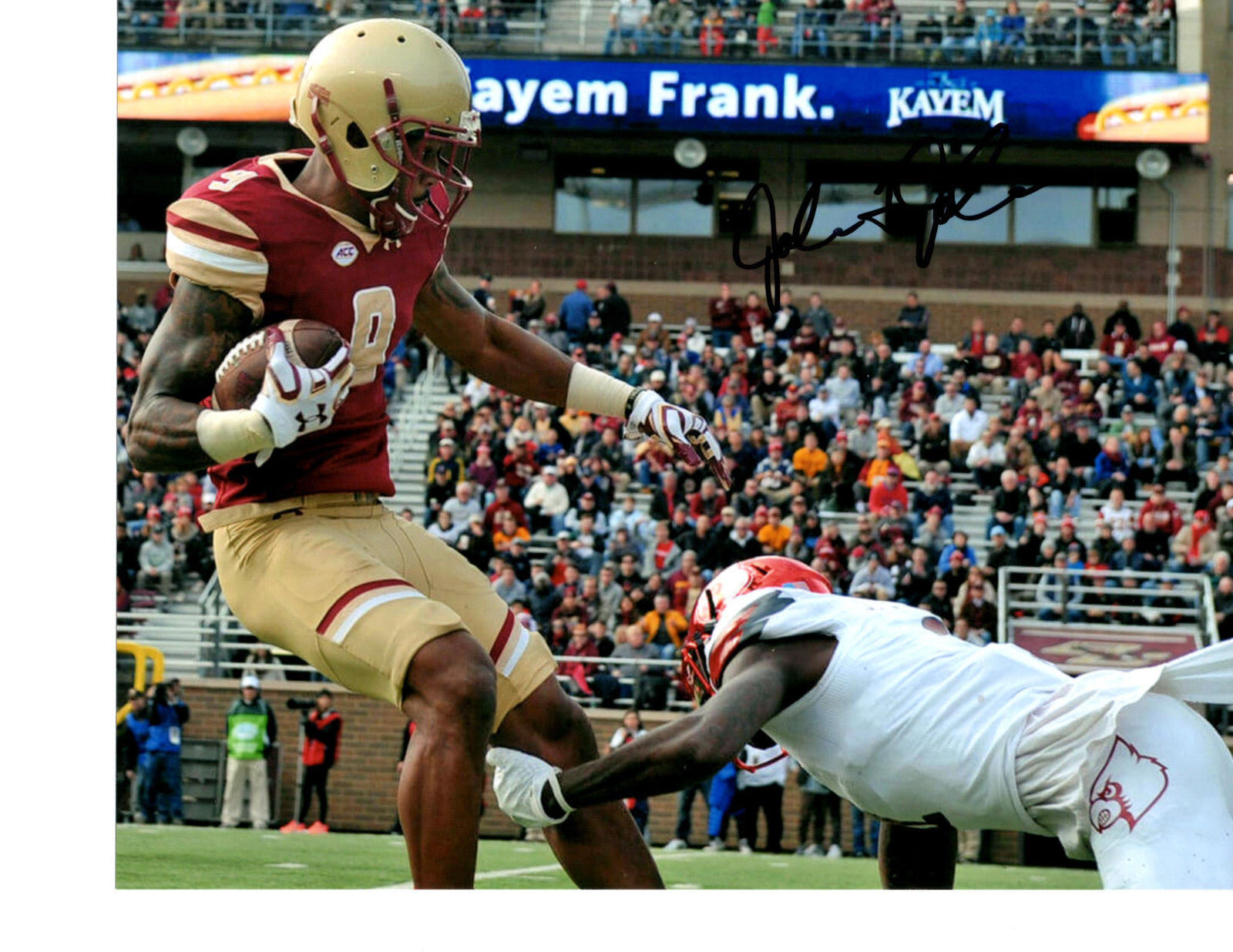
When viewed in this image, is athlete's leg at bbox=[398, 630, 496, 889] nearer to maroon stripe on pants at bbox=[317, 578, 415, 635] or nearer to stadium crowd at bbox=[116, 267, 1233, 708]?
maroon stripe on pants at bbox=[317, 578, 415, 635]

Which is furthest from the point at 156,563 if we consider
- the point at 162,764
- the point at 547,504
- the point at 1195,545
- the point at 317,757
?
the point at 1195,545

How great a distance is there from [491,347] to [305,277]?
610 mm

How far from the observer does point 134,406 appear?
290 centimetres

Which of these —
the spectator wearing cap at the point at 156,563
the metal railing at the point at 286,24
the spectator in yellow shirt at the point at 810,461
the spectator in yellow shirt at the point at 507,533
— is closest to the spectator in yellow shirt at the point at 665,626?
the spectator in yellow shirt at the point at 507,533

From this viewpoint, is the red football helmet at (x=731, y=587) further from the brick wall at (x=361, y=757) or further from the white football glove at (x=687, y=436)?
the brick wall at (x=361, y=757)

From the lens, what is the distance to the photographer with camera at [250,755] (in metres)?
9.79

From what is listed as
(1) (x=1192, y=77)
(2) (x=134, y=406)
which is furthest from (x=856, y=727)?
(1) (x=1192, y=77)

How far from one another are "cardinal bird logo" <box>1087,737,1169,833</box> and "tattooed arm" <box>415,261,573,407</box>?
4.44 ft

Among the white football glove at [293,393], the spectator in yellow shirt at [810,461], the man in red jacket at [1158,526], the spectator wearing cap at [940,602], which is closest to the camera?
the white football glove at [293,393]

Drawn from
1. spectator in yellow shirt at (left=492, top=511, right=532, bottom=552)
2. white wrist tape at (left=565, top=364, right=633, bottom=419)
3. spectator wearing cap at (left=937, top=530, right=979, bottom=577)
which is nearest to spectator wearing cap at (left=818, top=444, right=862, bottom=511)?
spectator wearing cap at (left=937, top=530, right=979, bottom=577)

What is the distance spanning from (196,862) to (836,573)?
4.58 m

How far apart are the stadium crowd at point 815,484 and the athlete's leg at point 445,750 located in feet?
22.9
